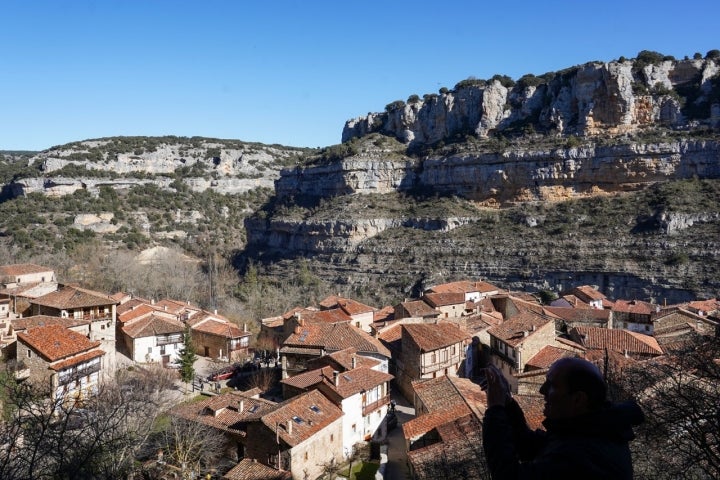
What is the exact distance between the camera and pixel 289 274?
216ft

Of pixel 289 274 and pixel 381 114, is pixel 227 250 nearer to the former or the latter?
pixel 289 274

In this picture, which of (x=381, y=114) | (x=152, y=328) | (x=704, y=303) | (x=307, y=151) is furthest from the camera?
(x=307, y=151)

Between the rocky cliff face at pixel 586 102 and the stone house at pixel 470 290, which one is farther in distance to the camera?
the rocky cliff face at pixel 586 102

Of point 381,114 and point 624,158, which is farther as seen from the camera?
point 381,114

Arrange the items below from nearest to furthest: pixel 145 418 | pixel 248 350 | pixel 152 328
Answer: pixel 145 418
pixel 152 328
pixel 248 350

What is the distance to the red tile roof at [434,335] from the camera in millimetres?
25844

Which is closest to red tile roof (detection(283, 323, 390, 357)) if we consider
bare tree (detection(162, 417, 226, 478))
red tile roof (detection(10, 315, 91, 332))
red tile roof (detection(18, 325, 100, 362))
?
bare tree (detection(162, 417, 226, 478))

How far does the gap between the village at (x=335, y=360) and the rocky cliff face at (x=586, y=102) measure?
38497 millimetres

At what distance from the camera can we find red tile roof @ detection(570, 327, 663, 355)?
24.1m

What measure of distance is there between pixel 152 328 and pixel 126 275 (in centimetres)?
2487

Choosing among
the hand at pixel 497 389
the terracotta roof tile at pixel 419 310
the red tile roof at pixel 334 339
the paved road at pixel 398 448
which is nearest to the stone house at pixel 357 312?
the terracotta roof tile at pixel 419 310

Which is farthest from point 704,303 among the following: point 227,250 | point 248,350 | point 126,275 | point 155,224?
point 155,224

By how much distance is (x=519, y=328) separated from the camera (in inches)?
1046

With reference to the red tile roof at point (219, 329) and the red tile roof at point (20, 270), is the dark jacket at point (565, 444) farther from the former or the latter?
the red tile roof at point (20, 270)
